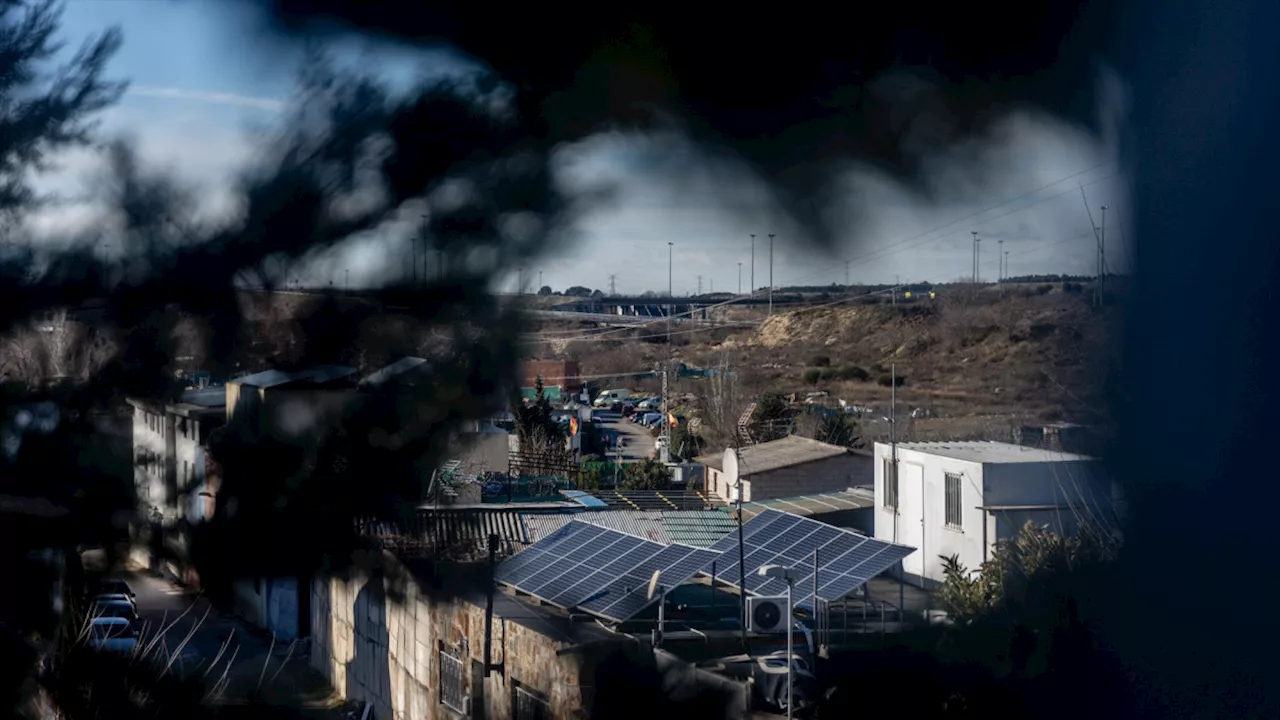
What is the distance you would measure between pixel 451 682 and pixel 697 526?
1.68 feet

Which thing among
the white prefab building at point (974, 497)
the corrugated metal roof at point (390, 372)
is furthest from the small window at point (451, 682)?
the white prefab building at point (974, 497)

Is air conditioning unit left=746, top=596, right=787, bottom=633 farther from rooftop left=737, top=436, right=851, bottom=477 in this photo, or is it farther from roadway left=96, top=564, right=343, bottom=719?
roadway left=96, top=564, right=343, bottom=719

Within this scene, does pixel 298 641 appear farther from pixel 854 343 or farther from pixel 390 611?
pixel 854 343

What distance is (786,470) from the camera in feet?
7.95

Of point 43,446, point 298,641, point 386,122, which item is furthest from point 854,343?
point 43,446

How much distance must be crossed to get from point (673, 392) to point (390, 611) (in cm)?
63

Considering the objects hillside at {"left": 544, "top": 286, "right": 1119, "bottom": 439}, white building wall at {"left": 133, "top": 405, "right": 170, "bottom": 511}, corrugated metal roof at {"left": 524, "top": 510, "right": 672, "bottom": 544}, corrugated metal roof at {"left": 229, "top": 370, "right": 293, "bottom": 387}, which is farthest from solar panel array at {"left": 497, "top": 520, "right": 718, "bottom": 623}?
white building wall at {"left": 133, "top": 405, "right": 170, "bottom": 511}

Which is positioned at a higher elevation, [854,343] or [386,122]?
[386,122]

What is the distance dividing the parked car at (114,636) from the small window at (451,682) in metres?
0.57

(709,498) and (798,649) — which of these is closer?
(798,649)

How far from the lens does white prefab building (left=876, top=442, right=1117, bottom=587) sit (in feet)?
7.39

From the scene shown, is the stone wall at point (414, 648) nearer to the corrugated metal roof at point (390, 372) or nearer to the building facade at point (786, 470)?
the corrugated metal roof at point (390, 372)

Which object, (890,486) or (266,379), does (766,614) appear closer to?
(890,486)

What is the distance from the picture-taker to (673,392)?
2350 millimetres
